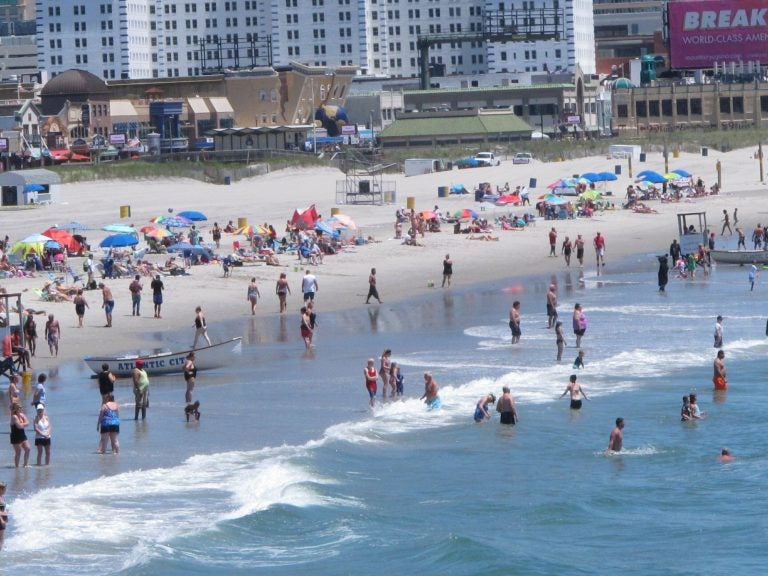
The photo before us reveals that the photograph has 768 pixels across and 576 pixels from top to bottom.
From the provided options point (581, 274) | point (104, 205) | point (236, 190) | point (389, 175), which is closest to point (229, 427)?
point (581, 274)

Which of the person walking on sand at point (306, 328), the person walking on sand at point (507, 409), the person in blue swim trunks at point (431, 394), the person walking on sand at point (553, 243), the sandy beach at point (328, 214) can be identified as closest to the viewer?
the person walking on sand at point (507, 409)

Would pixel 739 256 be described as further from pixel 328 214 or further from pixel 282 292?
pixel 328 214

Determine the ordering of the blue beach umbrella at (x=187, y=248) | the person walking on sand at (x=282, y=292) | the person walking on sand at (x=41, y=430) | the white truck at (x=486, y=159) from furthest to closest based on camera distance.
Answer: the white truck at (x=486, y=159) → the blue beach umbrella at (x=187, y=248) → the person walking on sand at (x=282, y=292) → the person walking on sand at (x=41, y=430)

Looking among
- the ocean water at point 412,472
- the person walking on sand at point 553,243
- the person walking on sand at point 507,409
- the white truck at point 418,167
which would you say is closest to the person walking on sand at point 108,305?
the ocean water at point 412,472

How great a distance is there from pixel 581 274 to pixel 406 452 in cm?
2734

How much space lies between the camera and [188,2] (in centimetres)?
13650

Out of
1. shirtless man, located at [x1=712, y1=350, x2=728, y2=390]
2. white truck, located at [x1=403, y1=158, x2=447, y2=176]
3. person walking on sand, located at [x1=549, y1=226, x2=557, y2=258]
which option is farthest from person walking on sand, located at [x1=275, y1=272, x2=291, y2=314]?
white truck, located at [x1=403, y1=158, x2=447, y2=176]

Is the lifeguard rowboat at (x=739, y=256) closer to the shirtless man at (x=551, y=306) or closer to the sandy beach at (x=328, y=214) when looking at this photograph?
the sandy beach at (x=328, y=214)

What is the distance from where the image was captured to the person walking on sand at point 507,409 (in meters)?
30.0

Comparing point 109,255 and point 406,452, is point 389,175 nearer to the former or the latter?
point 109,255

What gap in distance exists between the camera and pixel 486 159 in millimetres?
96625

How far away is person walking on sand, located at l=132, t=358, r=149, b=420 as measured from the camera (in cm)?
2947

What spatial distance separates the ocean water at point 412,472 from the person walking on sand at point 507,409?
212mm

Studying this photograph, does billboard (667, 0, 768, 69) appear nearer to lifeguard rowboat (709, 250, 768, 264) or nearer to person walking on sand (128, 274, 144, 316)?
lifeguard rowboat (709, 250, 768, 264)
